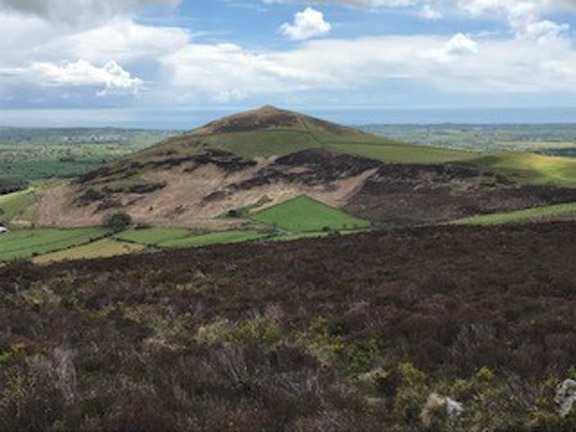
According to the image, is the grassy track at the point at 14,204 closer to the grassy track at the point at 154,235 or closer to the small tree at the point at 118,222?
the small tree at the point at 118,222

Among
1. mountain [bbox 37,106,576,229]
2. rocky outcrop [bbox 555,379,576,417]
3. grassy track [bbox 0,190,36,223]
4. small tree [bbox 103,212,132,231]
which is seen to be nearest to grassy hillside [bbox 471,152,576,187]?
mountain [bbox 37,106,576,229]

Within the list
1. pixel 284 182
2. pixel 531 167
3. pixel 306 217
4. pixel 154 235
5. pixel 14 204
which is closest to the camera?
pixel 154 235

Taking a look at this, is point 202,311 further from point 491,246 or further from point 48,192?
point 48,192

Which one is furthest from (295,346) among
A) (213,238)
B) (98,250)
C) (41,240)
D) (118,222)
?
(118,222)

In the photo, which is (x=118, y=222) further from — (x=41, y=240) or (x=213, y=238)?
(x=213, y=238)

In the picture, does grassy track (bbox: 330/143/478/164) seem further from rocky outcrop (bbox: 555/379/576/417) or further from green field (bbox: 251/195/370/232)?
rocky outcrop (bbox: 555/379/576/417)

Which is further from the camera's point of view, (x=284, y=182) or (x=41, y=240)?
(x=284, y=182)

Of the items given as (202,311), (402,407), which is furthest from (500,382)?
(202,311)

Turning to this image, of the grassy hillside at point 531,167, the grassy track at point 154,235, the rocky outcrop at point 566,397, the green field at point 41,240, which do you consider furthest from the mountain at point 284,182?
the rocky outcrop at point 566,397
